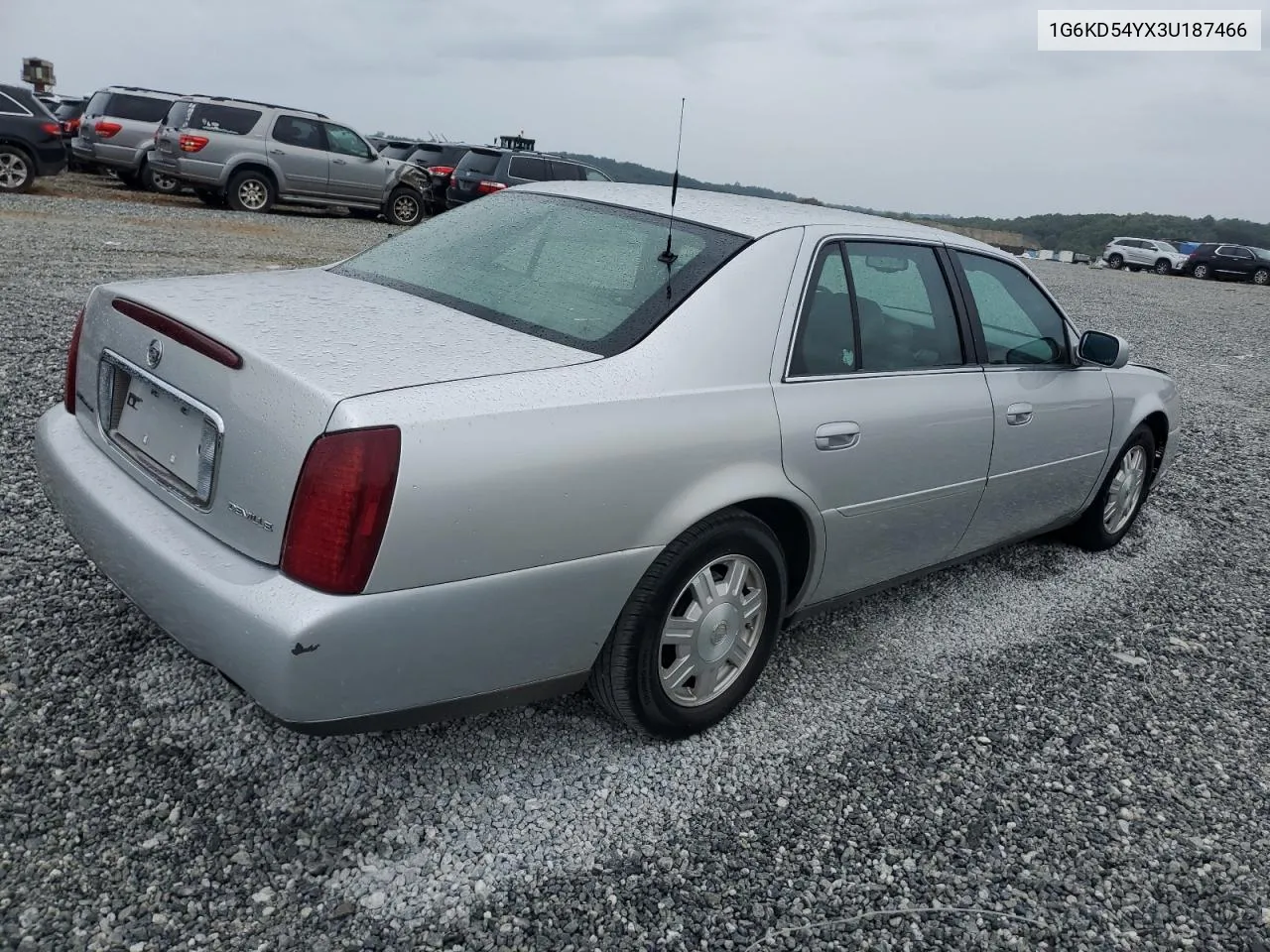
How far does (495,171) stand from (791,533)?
17.3 m

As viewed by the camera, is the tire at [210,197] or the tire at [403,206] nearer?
the tire at [210,197]

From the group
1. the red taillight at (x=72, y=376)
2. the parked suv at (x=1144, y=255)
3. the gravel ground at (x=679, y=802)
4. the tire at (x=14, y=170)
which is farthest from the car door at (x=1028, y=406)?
the parked suv at (x=1144, y=255)

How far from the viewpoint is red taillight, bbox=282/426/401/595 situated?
6.79 feet

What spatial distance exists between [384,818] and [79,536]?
1122mm

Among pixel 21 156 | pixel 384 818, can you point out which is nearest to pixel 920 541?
pixel 384 818

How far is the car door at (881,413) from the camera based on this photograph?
9.75 ft

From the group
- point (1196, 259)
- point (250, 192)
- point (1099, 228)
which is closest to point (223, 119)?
point (250, 192)

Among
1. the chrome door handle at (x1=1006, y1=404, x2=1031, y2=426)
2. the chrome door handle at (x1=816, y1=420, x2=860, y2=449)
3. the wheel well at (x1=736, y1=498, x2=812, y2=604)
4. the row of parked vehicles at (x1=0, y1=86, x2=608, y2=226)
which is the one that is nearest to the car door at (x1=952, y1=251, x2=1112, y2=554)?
the chrome door handle at (x1=1006, y1=404, x2=1031, y2=426)

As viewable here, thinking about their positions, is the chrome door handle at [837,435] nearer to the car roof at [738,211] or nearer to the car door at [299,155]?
the car roof at [738,211]

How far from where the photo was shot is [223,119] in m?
16.5

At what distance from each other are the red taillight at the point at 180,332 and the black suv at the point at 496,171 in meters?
16.5

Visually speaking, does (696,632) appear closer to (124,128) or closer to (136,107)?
(124,128)

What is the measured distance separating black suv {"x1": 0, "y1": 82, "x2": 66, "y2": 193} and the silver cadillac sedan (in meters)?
14.6

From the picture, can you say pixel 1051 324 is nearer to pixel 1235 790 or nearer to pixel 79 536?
pixel 1235 790
